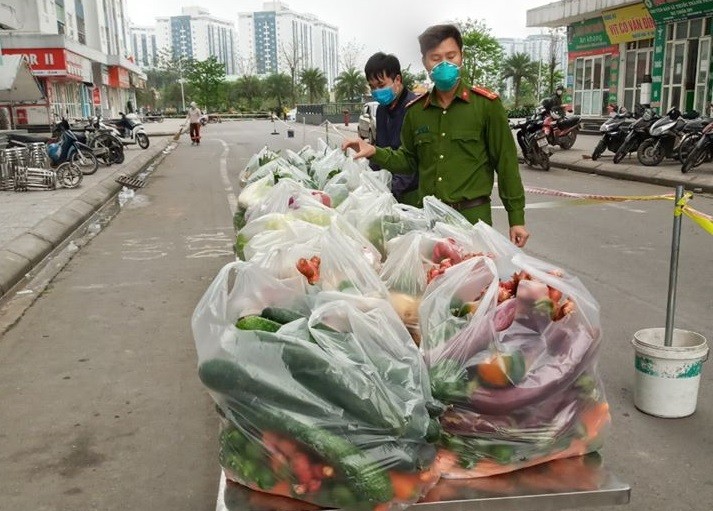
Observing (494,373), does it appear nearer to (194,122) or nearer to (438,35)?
(438,35)

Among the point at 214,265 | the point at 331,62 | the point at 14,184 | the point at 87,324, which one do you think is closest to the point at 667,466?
the point at 87,324

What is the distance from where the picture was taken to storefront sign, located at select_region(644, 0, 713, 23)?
59.1 feet

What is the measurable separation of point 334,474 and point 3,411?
2420mm

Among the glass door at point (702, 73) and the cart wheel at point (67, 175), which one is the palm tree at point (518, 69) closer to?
the glass door at point (702, 73)

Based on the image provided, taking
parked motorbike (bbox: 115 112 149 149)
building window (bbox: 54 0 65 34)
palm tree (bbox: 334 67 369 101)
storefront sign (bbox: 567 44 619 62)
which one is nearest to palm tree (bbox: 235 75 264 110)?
palm tree (bbox: 334 67 369 101)

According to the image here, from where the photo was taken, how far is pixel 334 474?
1.71 meters

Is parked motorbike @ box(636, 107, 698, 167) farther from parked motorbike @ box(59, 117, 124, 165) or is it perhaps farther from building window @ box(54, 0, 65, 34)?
building window @ box(54, 0, 65, 34)

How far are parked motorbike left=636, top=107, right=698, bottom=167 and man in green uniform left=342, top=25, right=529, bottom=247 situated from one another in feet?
33.0

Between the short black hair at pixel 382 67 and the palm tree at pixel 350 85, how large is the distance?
5955 cm

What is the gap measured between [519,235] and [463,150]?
468mm

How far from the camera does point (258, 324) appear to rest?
1888 millimetres

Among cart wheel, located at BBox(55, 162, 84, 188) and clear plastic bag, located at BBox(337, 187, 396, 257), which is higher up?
clear plastic bag, located at BBox(337, 187, 396, 257)

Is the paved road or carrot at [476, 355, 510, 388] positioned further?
the paved road

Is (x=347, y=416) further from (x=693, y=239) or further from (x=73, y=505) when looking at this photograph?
(x=693, y=239)
